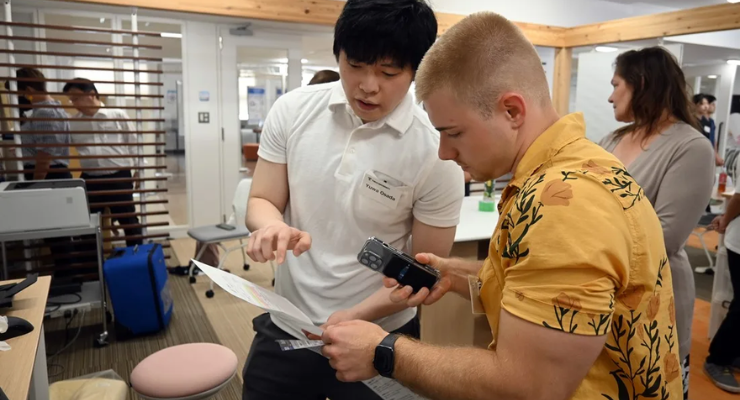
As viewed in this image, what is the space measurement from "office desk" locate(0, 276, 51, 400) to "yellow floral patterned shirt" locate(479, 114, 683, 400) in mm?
1265

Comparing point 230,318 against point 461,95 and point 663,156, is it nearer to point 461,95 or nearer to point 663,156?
point 663,156

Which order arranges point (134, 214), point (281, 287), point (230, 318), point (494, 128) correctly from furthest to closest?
1. point (134, 214)
2. point (230, 318)
3. point (281, 287)
4. point (494, 128)

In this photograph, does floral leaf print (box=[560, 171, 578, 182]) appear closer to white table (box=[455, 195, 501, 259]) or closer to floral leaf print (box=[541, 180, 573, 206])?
floral leaf print (box=[541, 180, 573, 206])

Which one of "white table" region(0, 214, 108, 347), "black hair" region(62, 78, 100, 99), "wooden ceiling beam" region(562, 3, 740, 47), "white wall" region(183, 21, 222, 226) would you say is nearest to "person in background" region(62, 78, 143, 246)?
"black hair" region(62, 78, 100, 99)

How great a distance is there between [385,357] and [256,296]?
12.8 inches

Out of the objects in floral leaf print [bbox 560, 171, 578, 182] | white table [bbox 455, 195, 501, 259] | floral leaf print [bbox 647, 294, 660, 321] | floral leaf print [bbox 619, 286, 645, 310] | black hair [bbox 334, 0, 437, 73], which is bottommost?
white table [bbox 455, 195, 501, 259]

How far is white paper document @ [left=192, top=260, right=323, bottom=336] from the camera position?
1.02m

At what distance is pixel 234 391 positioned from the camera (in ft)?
9.48

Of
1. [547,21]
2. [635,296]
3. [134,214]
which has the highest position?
[547,21]

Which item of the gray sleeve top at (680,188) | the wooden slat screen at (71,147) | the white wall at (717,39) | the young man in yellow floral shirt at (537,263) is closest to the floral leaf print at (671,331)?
the young man in yellow floral shirt at (537,263)

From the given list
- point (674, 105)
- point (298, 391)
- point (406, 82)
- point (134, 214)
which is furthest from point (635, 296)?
point (134, 214)

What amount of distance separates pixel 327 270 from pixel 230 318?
2.77 metres

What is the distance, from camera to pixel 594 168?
797 mm

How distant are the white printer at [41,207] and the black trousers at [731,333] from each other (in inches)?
155
